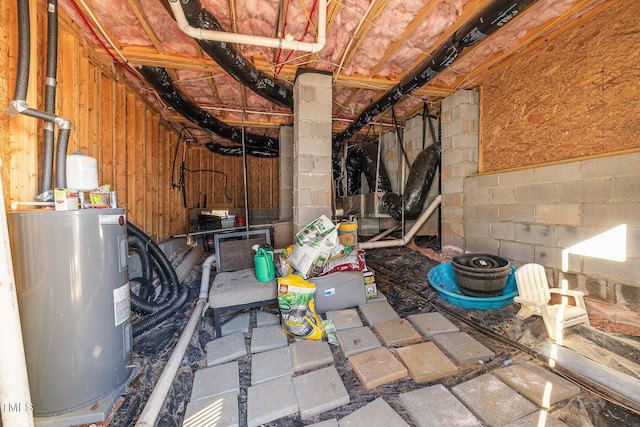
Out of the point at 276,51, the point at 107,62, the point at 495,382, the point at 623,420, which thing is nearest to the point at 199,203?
the point at 107,62

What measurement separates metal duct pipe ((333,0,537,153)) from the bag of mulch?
7.76 feet

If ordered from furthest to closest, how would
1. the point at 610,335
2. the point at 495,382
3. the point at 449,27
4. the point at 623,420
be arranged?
1. the point at 449,27
2. the point at 610,335
3. the point at 495,382
4. the point at 623,420

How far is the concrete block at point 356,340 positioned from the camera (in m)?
1.69

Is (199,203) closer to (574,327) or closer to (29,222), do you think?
(29,222)

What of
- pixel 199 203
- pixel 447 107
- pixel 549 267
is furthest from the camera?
pixel 199 203

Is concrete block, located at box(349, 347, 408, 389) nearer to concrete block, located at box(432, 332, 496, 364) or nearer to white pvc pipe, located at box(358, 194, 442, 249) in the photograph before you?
concrete block, located at box(432, 332, 496, 364)

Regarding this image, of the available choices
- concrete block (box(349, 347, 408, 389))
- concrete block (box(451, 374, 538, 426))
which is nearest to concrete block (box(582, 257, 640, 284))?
concrete block (box(451, 374, 538, 426))

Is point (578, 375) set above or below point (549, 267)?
below

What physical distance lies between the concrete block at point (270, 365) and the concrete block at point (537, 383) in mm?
1259

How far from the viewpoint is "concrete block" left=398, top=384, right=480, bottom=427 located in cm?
115

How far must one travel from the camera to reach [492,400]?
125 cm

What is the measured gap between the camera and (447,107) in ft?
11.3

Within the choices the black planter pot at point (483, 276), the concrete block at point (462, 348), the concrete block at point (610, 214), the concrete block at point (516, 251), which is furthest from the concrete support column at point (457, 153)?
the concrete block at point (462, 348)

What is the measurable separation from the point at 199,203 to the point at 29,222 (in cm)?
541
